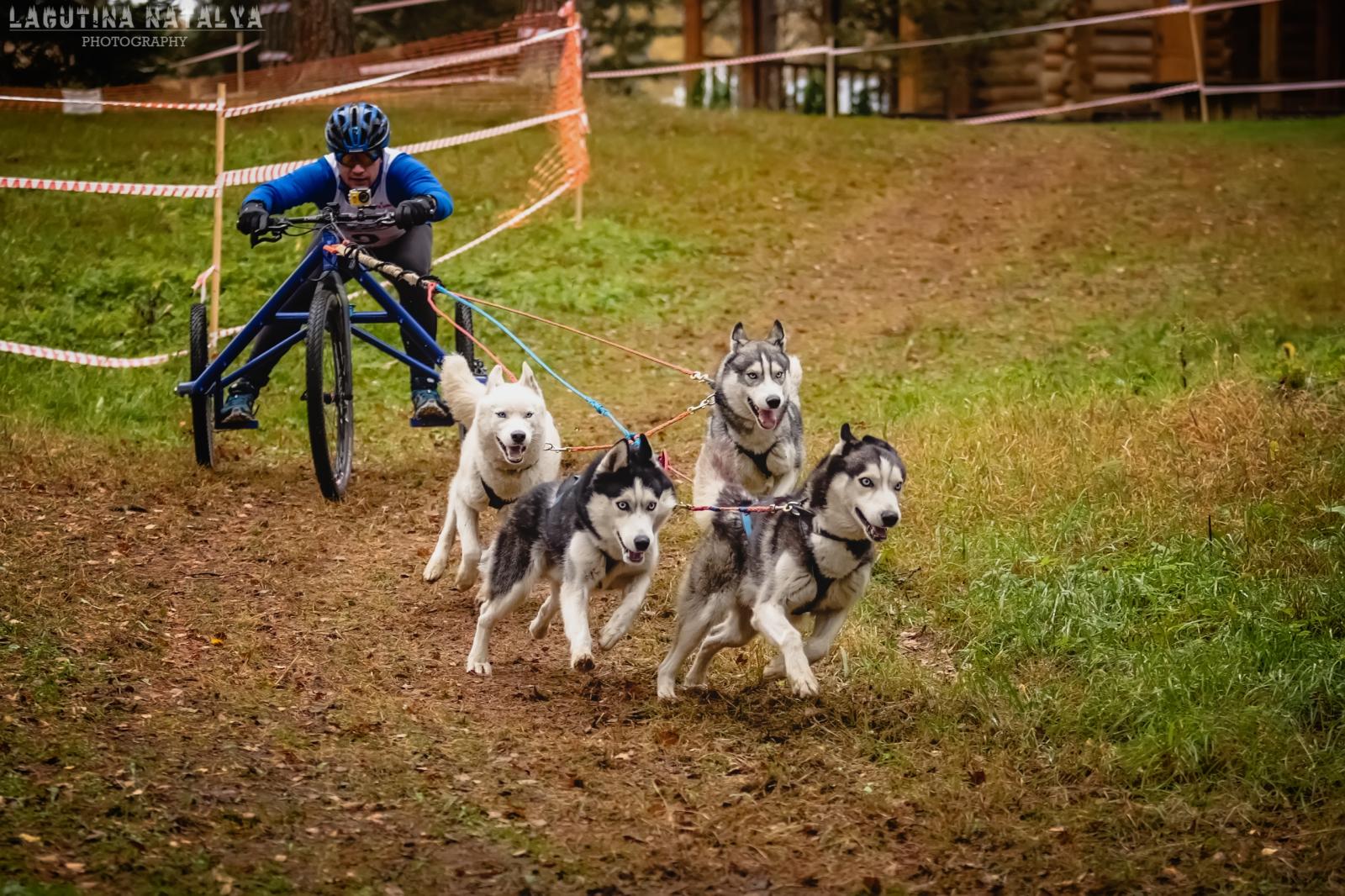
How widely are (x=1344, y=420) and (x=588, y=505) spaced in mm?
5124

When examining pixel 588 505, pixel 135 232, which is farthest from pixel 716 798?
pixel 135 232

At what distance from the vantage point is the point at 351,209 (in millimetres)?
8586

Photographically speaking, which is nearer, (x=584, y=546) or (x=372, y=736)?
(x=372, y=736)

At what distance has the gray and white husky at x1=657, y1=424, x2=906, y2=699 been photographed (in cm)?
546

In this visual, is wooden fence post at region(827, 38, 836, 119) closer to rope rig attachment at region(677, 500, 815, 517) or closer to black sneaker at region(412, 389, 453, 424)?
black sneaker at region(412, 389, 453, 424)

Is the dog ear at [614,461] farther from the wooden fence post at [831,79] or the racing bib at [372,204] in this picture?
the wooden fence post at [831,79]

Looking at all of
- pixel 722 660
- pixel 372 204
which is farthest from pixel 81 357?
pixel 722 660

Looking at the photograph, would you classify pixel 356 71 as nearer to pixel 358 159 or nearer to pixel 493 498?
pixel 358 159

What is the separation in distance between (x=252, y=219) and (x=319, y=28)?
12345 millimetres

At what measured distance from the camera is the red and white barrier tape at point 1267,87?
879 inches

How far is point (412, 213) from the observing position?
818 centimetres

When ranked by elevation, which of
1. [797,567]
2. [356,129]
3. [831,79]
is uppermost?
[831,79]

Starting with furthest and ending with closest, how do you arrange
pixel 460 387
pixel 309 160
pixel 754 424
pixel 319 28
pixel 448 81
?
pixel 319 28, pixel 448 81, pixel 309 160, pixel 754 424, pixel 460 387

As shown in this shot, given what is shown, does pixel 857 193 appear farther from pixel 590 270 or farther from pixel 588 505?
pixel 588 505
